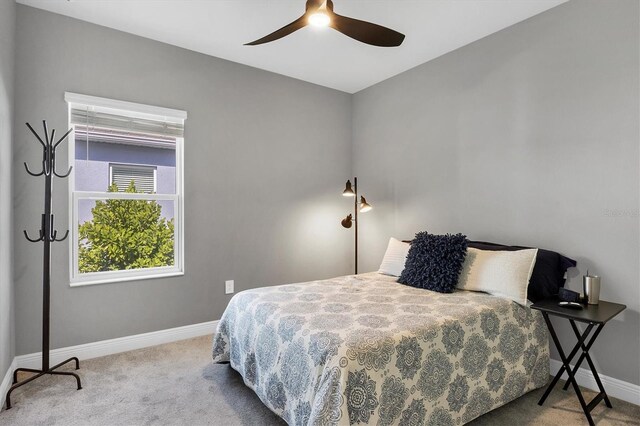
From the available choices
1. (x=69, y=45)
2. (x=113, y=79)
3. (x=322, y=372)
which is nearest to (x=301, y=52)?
(x=113, y=79)

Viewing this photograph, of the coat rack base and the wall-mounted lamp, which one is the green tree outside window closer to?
the coat rack base

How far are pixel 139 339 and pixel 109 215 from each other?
1.09 meters

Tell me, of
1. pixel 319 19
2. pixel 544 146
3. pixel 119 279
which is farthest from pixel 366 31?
pixel 119 279

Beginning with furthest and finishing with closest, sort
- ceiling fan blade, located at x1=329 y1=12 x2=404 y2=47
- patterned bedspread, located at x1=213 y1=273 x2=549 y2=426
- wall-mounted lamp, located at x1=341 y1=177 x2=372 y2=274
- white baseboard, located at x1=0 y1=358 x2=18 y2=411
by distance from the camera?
wall-mounted lamp, located at x1=341 y1=177 x2=372 y2=274
white baseboard, located at x1=0 y1=358 x2=18 y2=411
ceiling fan blade, located at x1=329 y1=12 x2=404 y2=47
patterned bedspread, located at x1=213 y1=273 x2=549 y2=426

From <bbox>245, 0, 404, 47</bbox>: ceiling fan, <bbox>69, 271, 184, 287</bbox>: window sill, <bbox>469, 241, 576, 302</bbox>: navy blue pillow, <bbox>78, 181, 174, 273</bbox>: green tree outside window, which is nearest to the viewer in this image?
<bbox>245, 0, 404, 47</bbox>: ceiling fan

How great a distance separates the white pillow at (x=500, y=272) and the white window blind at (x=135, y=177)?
2716 mm

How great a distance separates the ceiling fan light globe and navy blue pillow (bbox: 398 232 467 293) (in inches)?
68.7

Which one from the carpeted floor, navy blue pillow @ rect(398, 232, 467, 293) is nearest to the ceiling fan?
navy blue pillow @ rect(398, 232, 467, 293)

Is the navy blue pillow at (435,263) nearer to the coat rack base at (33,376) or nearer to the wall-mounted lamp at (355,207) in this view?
the wall-mounted lamp at (355,207)

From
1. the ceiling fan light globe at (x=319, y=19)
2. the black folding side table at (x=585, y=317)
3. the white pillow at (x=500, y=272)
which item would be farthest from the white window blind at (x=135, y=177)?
the black folding side table at (x=585, y=317)

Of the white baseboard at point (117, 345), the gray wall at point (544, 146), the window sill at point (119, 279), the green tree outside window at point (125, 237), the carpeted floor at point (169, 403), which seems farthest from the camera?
the green tree outside window at point (125, 237)

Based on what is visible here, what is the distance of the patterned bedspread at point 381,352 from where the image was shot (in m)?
1.63

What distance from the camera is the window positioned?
294 cm

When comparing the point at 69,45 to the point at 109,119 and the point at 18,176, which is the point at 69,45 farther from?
the point at 18,176
